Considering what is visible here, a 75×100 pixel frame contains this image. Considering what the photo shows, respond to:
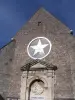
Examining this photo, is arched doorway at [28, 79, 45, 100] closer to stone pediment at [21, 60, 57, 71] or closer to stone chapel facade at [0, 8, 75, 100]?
stone chapel facade at [0, 8, 75, 100]

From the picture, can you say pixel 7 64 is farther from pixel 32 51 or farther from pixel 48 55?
pixel 48 55

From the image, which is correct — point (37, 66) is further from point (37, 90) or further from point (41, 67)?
point (37, 90)

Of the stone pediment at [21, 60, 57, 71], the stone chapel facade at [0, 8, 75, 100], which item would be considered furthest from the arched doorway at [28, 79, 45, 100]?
the stone pediment at [21, 60, 57, 71]

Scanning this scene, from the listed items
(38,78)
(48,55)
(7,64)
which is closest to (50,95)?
(38,78)

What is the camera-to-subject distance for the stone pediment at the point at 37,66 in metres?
14.9

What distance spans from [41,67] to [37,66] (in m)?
0.29

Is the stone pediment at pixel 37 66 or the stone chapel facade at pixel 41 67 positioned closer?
the stone chapel facade at pixel 41 67

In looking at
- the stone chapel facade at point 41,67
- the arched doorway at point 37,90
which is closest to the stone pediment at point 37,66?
the stone chapel facade at point 41,67

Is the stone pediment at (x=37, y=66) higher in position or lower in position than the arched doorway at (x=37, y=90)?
higher

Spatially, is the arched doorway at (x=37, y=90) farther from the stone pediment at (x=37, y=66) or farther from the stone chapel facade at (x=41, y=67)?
the stone pediment at (x=37, y=66)

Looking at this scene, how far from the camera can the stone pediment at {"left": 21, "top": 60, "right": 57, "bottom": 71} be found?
14.9 metres

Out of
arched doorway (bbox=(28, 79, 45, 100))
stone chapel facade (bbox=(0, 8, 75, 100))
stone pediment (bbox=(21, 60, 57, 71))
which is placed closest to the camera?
stone chapel facade (bbox=(0, 8, 75, 100))

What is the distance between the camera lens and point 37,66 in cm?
1525

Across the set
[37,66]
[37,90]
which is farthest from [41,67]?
[37,90]
